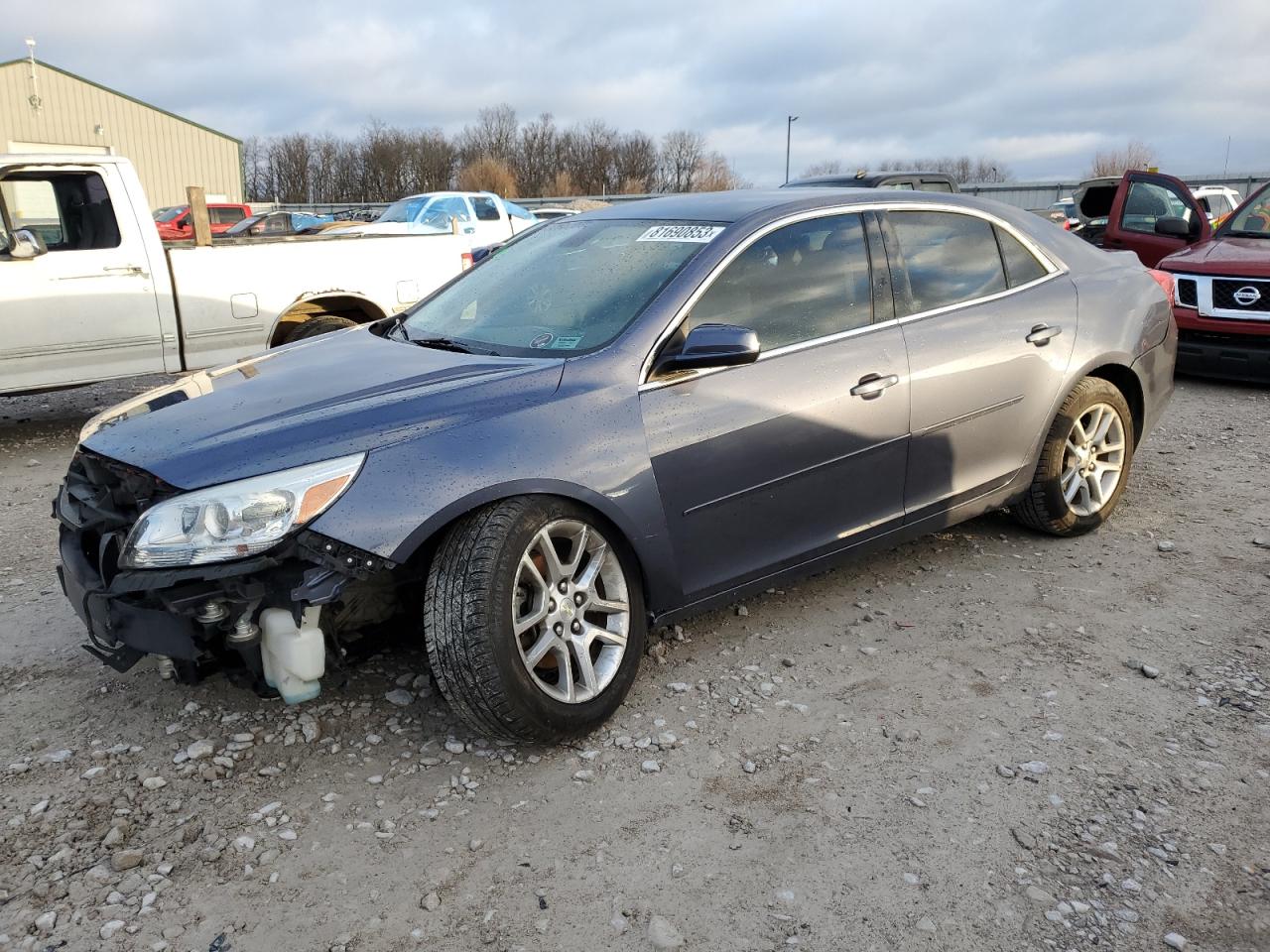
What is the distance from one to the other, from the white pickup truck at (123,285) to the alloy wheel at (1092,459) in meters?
5.53

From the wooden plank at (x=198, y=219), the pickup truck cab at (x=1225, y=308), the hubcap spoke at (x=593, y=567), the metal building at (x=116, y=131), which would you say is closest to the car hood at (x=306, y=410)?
the hubcap spoke at (x=593, y=567)

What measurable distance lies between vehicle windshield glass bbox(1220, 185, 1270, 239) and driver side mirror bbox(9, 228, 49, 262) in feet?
32.5

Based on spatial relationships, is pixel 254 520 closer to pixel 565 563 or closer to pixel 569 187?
pixel 565 563

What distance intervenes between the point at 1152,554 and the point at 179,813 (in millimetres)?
4148

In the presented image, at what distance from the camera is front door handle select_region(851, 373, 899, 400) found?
3.71 metres

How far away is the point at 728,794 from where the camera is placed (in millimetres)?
2918

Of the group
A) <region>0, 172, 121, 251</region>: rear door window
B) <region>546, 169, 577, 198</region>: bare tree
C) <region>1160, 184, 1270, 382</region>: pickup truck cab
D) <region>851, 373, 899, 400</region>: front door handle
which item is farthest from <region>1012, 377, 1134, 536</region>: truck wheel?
<region>546, 169, 577, 198</region>: bare tree

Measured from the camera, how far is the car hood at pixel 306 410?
289cm

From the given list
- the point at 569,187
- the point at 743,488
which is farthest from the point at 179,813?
the point at 569,187

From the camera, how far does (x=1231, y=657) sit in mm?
3688

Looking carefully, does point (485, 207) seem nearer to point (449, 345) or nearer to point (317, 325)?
point (317, 325)

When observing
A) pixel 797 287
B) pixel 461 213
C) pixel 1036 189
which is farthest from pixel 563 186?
pixel 797 287

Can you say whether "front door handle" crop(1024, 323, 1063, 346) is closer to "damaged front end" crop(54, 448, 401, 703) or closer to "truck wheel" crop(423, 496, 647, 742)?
"truck wheel" crop(423, 496, 647, 742)

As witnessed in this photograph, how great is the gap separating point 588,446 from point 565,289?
915mm
